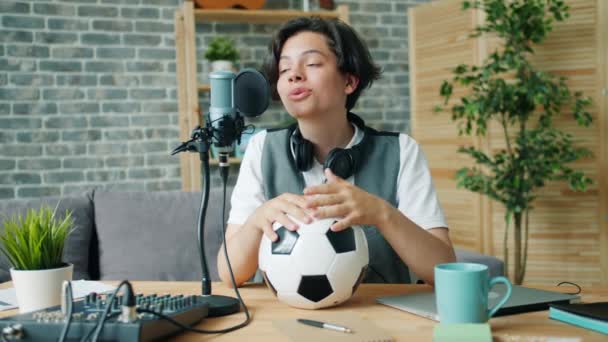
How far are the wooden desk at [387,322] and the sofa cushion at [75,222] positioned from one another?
44.2 inches

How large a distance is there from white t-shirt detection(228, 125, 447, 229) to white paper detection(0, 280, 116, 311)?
0.34 meters

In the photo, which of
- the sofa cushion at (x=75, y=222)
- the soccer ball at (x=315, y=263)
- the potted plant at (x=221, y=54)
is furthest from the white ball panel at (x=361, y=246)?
the potted plant at (x=221, y=54)

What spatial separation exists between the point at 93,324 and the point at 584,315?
712 millimetres

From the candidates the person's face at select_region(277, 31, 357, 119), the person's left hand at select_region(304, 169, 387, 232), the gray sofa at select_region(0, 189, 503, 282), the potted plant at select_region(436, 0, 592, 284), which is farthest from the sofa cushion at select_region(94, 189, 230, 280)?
the potted plant at select_region(436, 0, 592, 284)

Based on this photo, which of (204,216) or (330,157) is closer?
(204,216)

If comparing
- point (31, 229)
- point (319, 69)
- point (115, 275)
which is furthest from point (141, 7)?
point (31, 229)

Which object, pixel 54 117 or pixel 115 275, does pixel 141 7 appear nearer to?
pixel 54 117

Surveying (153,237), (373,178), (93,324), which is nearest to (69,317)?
(93,324)

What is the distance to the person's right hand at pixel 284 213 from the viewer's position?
105cm

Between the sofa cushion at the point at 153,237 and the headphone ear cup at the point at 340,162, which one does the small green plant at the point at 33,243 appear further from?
the sofa cushion at the point at 153,237

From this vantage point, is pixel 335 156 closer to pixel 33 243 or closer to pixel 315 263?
pixel 315 263

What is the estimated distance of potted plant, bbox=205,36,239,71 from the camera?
3850mm

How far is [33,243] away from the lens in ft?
3.59

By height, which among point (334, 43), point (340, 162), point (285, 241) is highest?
point (334, 43)
